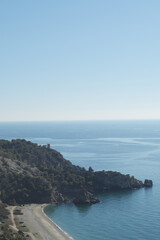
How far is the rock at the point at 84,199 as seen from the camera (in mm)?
94188

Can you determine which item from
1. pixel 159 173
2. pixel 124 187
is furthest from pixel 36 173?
pixel 159 173

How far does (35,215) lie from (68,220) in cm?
819

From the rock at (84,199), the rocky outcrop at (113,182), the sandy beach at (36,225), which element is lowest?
the sandy beach at (36,225)

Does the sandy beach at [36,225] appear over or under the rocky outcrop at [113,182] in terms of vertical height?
under

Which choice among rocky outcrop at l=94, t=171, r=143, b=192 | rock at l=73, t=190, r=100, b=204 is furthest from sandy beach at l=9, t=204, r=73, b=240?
rocky outcrop at l=94, t=171, r=143, b=192

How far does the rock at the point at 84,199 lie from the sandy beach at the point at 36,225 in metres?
12.0

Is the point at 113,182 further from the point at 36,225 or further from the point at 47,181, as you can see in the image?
the point at 36,225

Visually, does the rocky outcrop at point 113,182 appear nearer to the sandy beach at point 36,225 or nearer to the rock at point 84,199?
the rock at point 84,199

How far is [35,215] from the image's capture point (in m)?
81.4

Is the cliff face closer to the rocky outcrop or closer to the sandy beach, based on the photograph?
the rocky outcrop

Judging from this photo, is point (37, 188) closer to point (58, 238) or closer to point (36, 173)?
point (36, 173)

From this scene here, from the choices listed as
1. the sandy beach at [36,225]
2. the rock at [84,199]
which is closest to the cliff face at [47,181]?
the rock at [84,199]

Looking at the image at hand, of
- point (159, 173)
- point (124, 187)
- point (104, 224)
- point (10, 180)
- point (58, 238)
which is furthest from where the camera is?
point (159, 173)

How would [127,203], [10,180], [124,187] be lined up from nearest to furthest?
1. [127,203]
2. [10,180]
3. [124,187]
